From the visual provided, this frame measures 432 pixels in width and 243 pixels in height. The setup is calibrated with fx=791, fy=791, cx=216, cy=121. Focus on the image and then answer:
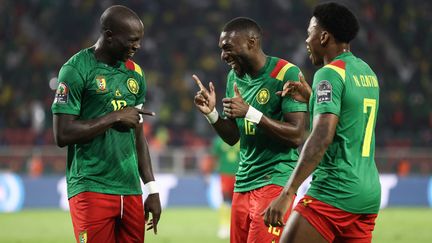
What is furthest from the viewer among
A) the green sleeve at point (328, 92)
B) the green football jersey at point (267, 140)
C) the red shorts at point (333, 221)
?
the green football jersey at point (267, 140)

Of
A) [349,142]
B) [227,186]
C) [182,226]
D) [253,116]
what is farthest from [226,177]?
[349,142]

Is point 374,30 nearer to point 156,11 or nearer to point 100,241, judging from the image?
point 156,11

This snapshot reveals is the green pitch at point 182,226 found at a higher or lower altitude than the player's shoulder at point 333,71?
lower

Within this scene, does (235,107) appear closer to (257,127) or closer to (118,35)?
(257,127)

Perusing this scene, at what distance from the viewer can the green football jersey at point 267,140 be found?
6.13 meters

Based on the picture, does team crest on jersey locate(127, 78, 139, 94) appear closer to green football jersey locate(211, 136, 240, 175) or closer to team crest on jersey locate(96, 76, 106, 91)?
team crest on jersey locate(96, 76, 106, 91)

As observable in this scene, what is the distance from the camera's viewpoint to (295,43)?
2627 cm

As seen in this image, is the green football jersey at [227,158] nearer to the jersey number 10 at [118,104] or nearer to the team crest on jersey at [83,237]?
the jersey number 10 at [118,104]

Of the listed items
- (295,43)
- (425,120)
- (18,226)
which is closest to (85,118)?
(18,226)

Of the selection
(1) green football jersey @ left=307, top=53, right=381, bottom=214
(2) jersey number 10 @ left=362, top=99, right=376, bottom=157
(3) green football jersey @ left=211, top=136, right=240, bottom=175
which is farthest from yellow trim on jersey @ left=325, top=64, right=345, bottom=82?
(3) green football jersey @ left=211, top=136, right=240, bottom=175

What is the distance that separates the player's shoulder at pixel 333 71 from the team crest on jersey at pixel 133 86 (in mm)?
1580

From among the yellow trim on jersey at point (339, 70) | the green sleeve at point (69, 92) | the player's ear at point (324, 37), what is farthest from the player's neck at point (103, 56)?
the yellow trim on jersey at point (339, 70)

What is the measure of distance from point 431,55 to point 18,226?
15.6 meters

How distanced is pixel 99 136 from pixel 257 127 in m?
1.22
